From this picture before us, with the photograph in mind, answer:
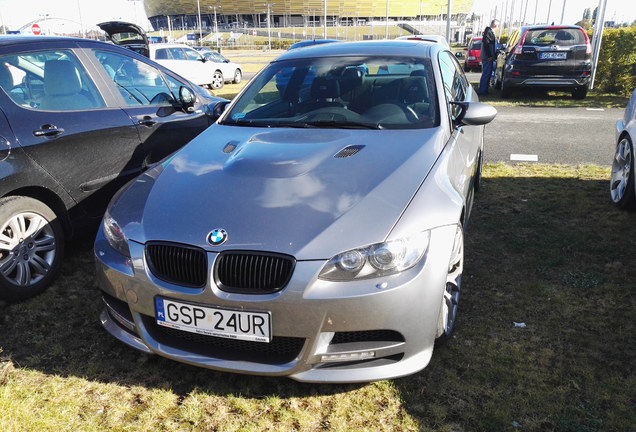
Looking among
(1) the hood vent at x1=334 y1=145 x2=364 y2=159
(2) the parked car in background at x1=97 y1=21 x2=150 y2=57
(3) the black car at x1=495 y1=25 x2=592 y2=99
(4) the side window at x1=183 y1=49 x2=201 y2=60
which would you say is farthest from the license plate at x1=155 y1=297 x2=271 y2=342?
(4) the side window at x1=183 y1=49 x2=201 y2=60

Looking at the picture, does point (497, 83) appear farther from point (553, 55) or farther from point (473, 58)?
point (473, 58)

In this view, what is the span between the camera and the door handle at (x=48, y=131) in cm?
341

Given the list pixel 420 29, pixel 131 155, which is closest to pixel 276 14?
pixel 420 29

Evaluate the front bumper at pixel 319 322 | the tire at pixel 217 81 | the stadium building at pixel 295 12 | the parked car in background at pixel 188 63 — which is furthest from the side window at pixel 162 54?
the stadium building at pixel 295 12

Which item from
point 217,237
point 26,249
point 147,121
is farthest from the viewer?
point 147,121

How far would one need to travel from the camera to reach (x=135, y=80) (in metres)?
4.49

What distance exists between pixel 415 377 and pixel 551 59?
11198 mm

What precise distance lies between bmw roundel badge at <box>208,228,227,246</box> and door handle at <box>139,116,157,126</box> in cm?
233

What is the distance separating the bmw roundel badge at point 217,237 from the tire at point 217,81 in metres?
15.7

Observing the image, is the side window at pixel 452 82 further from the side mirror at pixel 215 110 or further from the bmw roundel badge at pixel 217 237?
the bmw roundel badge at pixel 217 237

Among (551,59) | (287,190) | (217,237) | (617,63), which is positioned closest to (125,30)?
(551,59)

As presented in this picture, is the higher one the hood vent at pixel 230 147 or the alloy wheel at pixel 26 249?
the hood vent at pixel 230 147

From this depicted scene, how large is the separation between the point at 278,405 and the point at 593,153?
21.4 ft

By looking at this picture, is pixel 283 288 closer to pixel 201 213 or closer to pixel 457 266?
pixel 201 213
